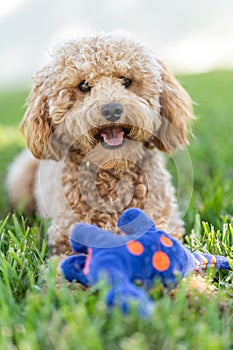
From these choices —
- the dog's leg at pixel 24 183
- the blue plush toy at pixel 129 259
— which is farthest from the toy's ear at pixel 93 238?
the dog's leg at pixel 24 183

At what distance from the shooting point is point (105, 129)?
102 inches

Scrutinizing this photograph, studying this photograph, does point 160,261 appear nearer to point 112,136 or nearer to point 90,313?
point 90,313

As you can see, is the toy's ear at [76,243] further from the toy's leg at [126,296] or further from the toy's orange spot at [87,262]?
the toy's leg at [126,296]

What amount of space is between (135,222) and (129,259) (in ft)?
0.71

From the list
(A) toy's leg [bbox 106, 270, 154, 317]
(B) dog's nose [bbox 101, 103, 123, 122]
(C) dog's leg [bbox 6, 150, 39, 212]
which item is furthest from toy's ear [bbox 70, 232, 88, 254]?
(C) dog's leg [bbox 6, 150, 39, 212]

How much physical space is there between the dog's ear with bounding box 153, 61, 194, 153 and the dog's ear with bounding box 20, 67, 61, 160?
52 centimetres

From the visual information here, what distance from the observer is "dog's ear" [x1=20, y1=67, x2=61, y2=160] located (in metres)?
2.83

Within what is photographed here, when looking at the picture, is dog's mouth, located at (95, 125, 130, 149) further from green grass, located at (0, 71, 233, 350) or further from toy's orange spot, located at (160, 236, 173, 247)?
toy's orange spot, located at (160, 236, 173, 247)

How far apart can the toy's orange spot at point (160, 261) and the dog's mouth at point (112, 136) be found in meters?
0.82

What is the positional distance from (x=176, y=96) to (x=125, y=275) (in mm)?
1376

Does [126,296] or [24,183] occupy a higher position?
[126,296]

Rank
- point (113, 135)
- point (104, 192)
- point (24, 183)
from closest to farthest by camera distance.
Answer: point (113, 135) → point (104, 192) → point (24, 183)

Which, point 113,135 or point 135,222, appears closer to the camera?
point 135,222

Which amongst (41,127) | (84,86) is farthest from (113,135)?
(41,127)
